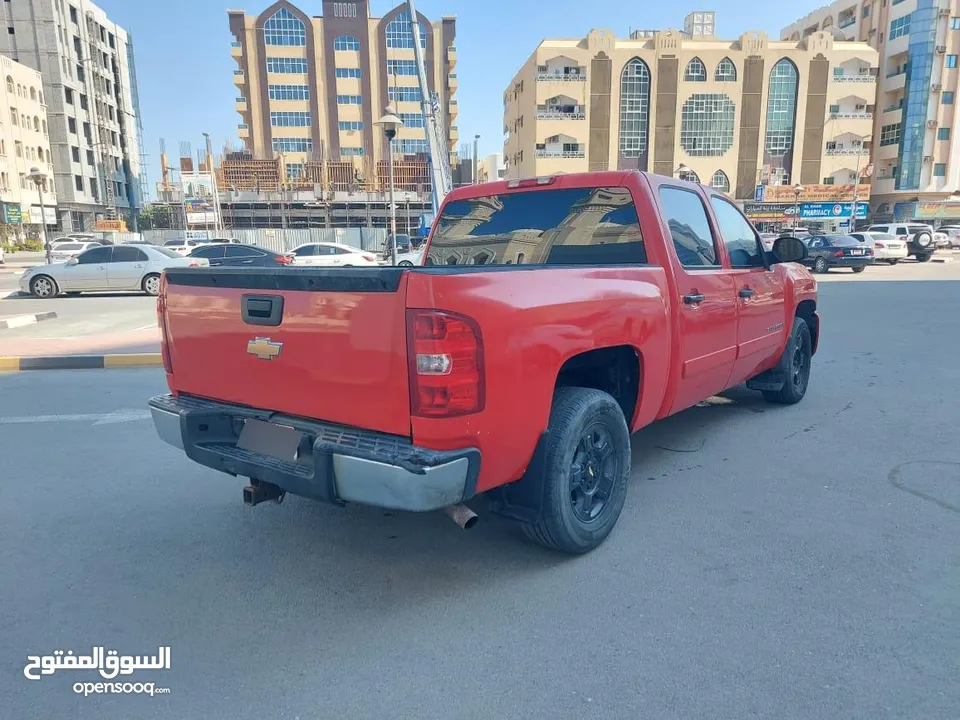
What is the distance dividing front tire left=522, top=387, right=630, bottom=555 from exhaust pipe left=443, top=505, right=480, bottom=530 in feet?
1.36

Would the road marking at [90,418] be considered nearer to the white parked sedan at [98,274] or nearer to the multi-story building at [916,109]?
the white parked sedan at [98,274]

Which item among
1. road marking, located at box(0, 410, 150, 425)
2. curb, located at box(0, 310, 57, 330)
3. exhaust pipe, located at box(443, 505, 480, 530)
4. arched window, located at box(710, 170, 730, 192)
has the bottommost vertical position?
road marking, located at box(0, 410, 150, 425)

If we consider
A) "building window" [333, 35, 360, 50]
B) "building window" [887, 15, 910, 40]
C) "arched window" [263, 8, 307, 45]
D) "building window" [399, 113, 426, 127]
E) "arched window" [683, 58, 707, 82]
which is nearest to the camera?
"building window" [887, 15, 910, 40]

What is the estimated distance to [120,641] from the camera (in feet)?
8.82

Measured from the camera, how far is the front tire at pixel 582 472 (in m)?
3.04

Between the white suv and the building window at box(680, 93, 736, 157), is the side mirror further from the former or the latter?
the building window at box(680, 93, 736, 157)

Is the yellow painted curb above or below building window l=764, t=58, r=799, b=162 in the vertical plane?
below

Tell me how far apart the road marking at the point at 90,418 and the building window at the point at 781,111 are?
69193 millimetres

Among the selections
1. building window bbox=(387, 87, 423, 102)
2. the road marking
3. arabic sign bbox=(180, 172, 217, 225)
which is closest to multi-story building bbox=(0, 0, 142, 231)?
arabic sign bbox=(180, 172, 217, 225)

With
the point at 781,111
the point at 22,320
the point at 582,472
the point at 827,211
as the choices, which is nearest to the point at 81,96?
the point at 781,111

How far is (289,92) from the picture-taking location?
73.1 metres

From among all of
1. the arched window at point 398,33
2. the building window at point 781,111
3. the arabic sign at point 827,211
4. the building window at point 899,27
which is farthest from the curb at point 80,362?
the building window at point 899,27

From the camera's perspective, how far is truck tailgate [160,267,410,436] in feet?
8.47

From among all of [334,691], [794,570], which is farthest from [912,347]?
[334,691]
